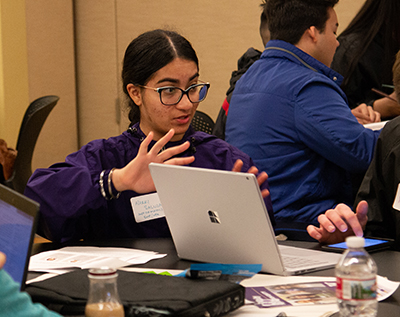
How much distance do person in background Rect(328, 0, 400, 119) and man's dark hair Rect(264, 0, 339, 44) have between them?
62 cm

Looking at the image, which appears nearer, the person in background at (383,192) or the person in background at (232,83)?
the person in background at (383,192)

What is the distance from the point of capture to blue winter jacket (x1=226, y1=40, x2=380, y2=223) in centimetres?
245

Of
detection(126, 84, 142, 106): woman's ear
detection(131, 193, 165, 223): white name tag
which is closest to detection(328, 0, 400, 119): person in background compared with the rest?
detection(126, 84, 142, 106): woman's ear

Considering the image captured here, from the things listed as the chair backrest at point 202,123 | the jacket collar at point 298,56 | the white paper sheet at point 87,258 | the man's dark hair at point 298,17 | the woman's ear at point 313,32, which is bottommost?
the chair backrest at point 202,123

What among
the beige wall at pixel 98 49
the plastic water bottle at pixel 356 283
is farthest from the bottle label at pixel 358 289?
the beige wall at pixel 98 49

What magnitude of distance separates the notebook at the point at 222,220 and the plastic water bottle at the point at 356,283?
0.27 meters

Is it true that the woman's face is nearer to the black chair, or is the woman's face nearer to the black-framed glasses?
the black-framed glasses

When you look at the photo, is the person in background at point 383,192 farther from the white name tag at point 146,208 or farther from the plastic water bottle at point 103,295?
the plastic water bottle at point 103,295

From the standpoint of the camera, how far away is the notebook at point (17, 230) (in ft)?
2.84

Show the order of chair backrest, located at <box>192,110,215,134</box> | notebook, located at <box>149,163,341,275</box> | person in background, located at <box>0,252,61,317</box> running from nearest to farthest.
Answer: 1. person in background, located at <box>0,252,61,317</box>
2. notebook, located at <box>149,163,341,275</box>
3. chair backrest, located at <box>192,110,215,134</box>

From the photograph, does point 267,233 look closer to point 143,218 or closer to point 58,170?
point 143,218

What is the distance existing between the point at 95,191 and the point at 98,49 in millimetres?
4005

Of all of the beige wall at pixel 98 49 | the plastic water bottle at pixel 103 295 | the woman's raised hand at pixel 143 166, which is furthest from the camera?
the beige wall at pixel 98 49

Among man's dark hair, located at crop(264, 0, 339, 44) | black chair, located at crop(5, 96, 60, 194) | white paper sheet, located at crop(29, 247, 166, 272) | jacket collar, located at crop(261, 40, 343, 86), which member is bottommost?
black chair, located at crop(5, 96, 60, 194)
